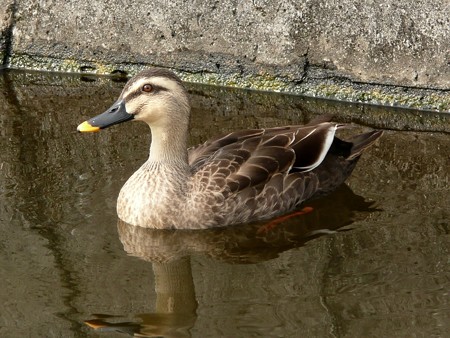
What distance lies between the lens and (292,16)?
10977mm

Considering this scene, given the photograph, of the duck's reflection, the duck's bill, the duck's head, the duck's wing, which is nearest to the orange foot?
the duck's reflection

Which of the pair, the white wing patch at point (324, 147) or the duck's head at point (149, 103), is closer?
the duck's head at point (149, 103)

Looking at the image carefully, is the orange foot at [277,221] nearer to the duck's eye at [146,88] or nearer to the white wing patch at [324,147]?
the white wing patch at [324,147]

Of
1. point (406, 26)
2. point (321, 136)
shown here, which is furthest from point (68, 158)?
point (406, 26)

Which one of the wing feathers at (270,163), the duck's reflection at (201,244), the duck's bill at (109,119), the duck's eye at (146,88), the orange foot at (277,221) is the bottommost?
the orange foot at (277,221)

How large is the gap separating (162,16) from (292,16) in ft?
4.27

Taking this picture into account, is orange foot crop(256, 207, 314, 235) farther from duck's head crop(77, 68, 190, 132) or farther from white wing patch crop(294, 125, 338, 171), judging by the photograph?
duck's head crop(77, 68, 190, 132)

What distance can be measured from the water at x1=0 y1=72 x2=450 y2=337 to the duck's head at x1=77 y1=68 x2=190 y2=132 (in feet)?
2.33

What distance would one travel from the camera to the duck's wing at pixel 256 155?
28.5 ft

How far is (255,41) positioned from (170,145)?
2692 millimetres

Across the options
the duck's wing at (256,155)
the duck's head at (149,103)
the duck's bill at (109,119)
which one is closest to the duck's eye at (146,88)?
the duck's head at (149,103)

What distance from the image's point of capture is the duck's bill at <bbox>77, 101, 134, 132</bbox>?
27.6 feet

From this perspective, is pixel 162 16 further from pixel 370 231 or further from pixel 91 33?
pixel 370 231

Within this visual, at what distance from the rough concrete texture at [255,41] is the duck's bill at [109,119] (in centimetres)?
293
